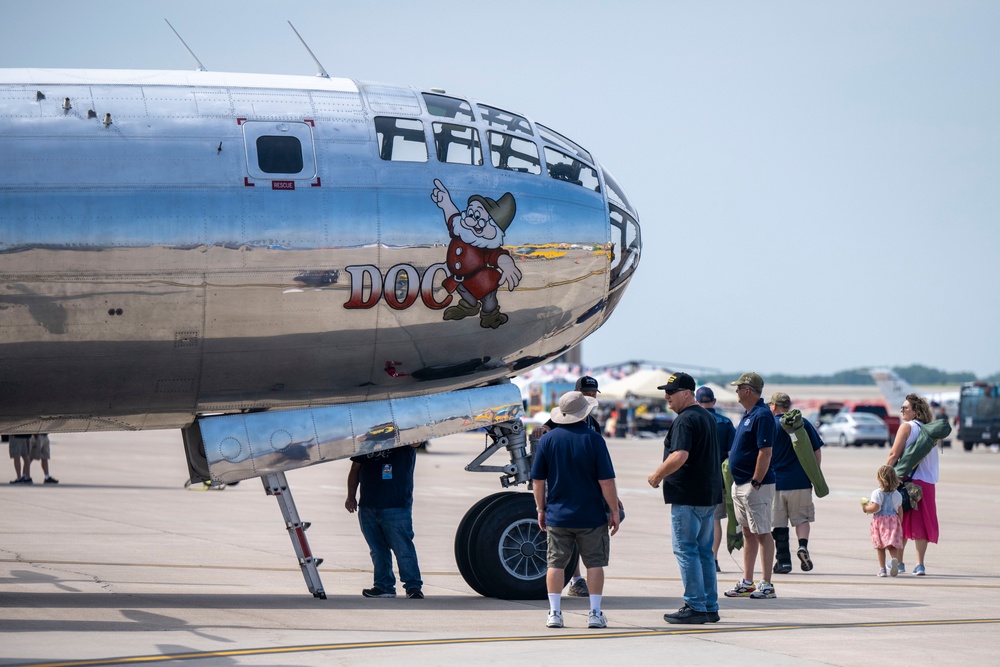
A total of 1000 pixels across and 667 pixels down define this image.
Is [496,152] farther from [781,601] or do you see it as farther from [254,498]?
[254,498]

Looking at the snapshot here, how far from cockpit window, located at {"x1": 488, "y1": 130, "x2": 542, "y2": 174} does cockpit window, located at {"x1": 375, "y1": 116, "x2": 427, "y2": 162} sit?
0.72m

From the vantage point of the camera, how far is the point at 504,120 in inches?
487

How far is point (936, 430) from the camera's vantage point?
48.0ft

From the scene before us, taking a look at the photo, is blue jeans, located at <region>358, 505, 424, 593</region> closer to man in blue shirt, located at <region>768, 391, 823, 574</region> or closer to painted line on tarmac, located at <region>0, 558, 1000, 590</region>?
painted line on tarmac, located at <region>0, 558, 1000, 590</region>

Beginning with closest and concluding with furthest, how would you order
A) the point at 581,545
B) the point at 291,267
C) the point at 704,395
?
1. the point at 581,545
2. the point at 291,267
3. the point at 704,395

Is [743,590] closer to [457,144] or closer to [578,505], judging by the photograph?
[578,505]

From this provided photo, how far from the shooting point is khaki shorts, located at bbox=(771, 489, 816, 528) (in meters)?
14.4

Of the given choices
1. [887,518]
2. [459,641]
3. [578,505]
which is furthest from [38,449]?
[459,641]

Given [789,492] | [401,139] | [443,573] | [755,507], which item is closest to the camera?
[401,139]

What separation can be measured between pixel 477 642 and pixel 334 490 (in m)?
19.0

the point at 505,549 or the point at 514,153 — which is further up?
the point at 514,153

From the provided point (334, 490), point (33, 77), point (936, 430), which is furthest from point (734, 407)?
point (33, 77)

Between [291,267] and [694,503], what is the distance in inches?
161

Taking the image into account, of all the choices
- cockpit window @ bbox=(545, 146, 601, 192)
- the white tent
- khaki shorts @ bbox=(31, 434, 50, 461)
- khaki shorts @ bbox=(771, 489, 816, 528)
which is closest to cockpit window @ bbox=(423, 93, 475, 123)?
cockpit window @ bbox=(545, 146, 601, 192)
